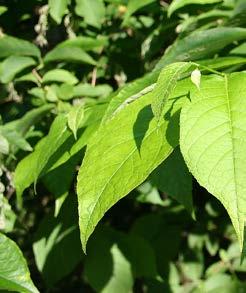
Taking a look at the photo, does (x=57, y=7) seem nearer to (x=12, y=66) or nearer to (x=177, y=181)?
(x=12, y=66)

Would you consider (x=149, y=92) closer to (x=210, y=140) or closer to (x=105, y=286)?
(x=210, y=140)

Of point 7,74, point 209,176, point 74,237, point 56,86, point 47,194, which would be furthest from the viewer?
point 47,194

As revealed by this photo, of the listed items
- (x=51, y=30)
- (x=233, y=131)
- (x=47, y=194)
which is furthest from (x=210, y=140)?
(x=47, y=194)

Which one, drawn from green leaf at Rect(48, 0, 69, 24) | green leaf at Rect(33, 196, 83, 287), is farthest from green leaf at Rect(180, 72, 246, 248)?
green leaf at Rect(33, 196, 83, 287)

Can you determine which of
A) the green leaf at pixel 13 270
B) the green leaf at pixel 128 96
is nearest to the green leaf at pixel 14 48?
the green leaf at pixel 128 96

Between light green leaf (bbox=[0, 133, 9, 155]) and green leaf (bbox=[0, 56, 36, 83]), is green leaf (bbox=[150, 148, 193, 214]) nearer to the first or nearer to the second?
light green leaf (bbox=[0, 133, 9, 155])

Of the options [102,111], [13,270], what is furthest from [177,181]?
[13,270]
